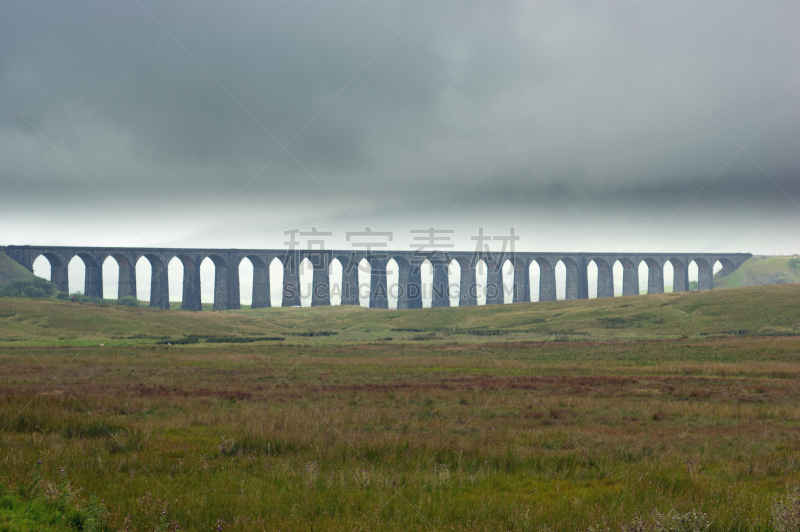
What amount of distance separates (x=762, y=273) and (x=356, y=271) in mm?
116497

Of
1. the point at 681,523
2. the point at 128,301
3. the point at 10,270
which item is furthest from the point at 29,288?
the point at 681,523

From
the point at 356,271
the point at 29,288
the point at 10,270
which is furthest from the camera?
the point at 356,271

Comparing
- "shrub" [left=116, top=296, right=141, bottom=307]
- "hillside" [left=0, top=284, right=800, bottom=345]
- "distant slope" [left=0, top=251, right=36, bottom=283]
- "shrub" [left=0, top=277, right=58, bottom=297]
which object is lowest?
"hillside" [left=0, top=284, right=800, bottom=345]

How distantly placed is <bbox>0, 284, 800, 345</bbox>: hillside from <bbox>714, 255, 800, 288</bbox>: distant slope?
8658 cm

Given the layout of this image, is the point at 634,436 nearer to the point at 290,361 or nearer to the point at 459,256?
the point at 290,361

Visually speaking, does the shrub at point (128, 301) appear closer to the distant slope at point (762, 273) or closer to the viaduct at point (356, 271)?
the viaduct at point (356, 271)

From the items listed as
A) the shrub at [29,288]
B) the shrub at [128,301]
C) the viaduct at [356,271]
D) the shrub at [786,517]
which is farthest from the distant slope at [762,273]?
the shrub at [786,517]

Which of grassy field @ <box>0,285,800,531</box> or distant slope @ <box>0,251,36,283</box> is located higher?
distant slope @ <box>0,251,36,283</box>

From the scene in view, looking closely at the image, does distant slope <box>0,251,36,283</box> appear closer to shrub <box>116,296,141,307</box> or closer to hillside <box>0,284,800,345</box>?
shrub <box>116,296,141,307</box>

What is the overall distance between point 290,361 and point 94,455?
25494 mm

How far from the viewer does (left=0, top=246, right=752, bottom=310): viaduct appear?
101 meters

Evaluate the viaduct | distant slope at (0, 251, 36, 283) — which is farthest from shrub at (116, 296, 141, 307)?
distant slope at (0, 251, 36, 283)

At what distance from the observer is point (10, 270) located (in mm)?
97688

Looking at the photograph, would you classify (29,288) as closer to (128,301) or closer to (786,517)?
(128,301)
